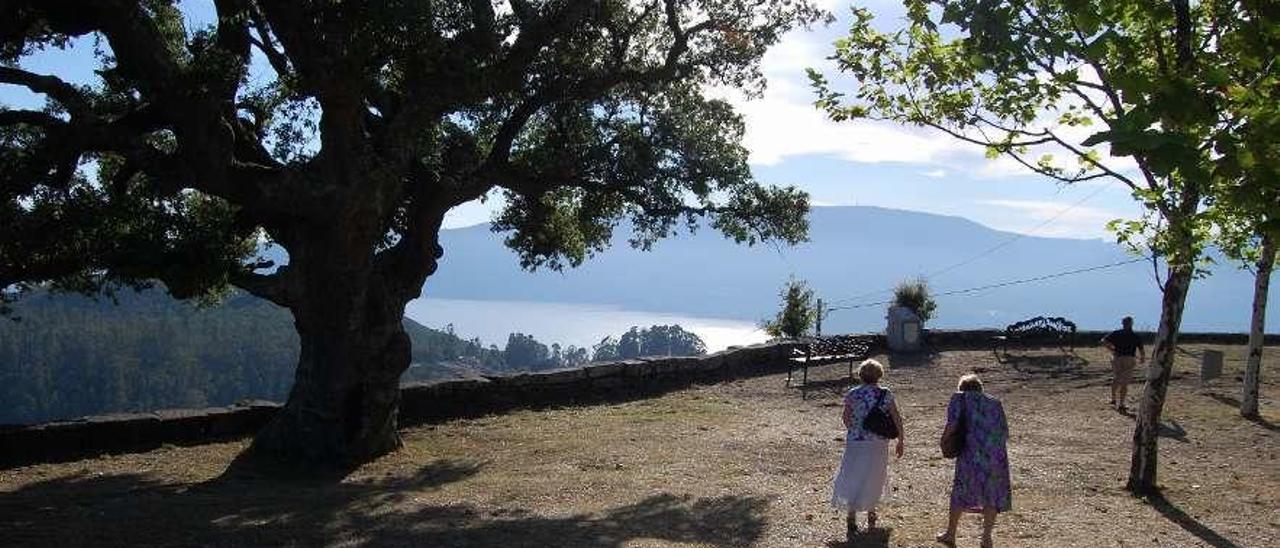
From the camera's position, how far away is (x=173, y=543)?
7.63 m

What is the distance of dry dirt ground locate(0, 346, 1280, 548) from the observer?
8164 millimetres

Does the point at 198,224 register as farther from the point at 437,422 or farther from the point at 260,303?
the point at 260,303

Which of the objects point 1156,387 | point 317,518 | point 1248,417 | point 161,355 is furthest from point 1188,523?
point 161,355

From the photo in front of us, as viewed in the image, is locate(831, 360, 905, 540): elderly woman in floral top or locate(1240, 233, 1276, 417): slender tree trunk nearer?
locate(831, 360, 905, 540): elderly woman in floral top

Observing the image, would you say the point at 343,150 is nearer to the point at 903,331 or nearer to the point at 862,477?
the point at 862,477

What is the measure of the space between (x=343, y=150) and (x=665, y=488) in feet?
17.3

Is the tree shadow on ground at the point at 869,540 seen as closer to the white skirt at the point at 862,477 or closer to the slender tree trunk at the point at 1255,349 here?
the white skirt at the point at 862,477

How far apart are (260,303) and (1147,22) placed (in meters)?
137

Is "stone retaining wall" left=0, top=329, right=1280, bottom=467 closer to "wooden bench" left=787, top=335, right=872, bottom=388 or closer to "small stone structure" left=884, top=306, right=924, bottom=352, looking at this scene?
"small stone structure" left=884, top=306, right=924, bottom=352

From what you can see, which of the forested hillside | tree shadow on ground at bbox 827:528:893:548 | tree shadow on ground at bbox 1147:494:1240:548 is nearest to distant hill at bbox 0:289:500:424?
the forested hillside

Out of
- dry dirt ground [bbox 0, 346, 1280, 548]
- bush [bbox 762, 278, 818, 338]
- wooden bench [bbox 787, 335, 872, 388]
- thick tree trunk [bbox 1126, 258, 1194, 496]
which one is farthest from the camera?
bush [bbox 762, 278, 818, 338]

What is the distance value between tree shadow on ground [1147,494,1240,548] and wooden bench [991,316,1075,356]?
14.6m

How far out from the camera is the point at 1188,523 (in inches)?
339

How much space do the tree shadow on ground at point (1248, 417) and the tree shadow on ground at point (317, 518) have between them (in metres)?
8.51
